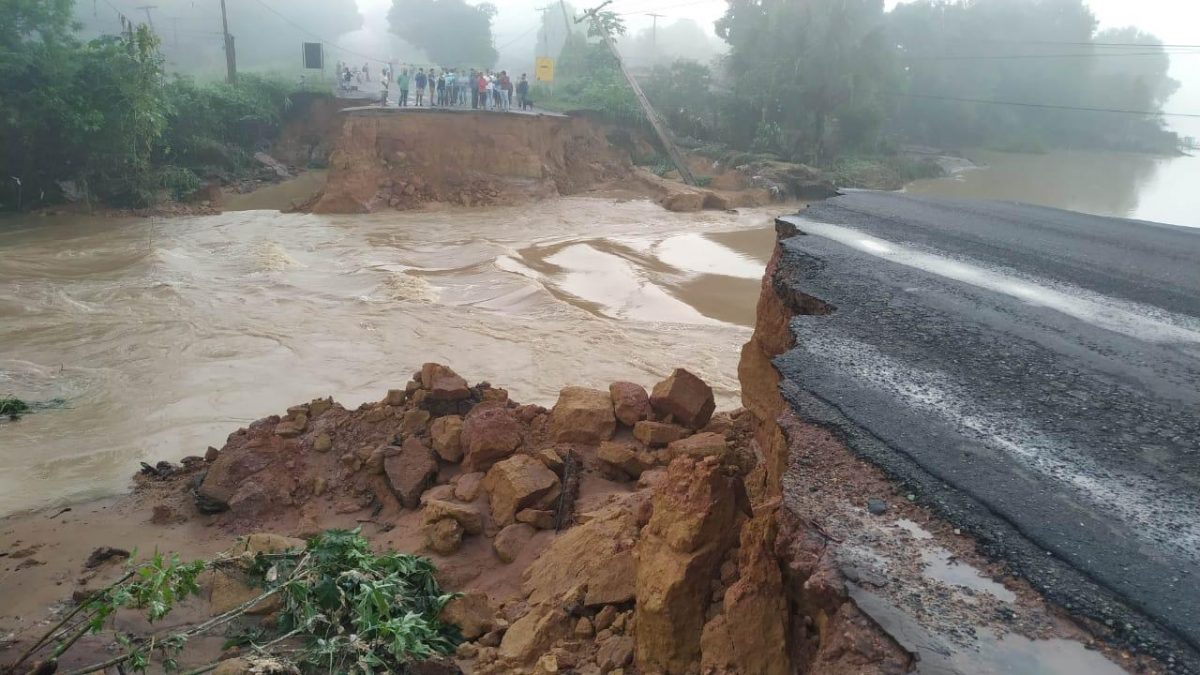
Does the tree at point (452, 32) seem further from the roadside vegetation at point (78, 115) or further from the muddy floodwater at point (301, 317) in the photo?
the muddy floodwater at point (301, 317)

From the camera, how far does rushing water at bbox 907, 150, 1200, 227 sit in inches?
1220

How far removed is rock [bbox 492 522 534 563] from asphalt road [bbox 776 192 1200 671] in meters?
2.08

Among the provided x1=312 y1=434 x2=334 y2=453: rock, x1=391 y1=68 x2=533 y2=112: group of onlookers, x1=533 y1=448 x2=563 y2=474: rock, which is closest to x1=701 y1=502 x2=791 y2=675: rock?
x1=533 y1=448 x2=563 y2=474: rock

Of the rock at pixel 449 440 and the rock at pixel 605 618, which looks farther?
the rock at pixel 449 440

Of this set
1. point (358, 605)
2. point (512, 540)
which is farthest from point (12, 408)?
point (358, 605)

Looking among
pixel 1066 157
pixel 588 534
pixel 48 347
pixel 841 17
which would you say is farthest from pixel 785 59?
pixel 588 534

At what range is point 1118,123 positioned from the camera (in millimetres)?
48031

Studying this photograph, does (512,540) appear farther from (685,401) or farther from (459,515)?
(685,401)

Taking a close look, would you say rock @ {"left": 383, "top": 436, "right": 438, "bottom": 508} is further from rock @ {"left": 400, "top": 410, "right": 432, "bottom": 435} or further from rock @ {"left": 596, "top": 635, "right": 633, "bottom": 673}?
rock @ {"left": 596, "top": 635, "right": 633, "bottom": 673}

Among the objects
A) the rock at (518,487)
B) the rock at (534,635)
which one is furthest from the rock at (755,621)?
the rock at (518,487)

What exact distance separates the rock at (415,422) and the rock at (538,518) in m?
1.73

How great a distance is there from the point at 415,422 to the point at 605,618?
10.9 feet

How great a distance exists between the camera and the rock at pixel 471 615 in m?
3.83

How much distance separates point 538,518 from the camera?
4879mm
